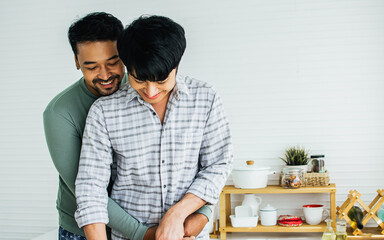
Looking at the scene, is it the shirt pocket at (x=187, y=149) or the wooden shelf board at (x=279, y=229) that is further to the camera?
the wooden shelf board at (x=279, y=229)

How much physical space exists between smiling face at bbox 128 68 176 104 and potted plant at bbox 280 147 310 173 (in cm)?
269

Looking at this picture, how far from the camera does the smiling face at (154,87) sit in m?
1.41

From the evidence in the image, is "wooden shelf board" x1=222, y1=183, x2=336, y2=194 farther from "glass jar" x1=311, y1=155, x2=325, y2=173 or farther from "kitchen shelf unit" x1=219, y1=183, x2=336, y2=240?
"glass jar" x1=311, y1=155, x2=325, y2=173

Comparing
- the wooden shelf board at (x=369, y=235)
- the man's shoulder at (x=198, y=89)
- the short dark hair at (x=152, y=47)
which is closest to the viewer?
the short dark hair at (x=152, y=47)

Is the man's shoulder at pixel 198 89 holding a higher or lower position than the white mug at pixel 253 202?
higher

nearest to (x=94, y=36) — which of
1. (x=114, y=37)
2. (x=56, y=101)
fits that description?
(x=114, y=37)

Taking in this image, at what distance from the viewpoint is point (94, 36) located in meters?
1.66

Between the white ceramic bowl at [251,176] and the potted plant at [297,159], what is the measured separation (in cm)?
23

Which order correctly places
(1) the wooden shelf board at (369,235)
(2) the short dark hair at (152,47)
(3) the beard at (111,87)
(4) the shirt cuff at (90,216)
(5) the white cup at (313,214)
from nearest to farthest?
1. (2) the short dark hair at (152,47)
2. (4) the shirt cuff at (90,216)
3. (3) the beard at (111,87)
4. (1) the wooden shelf board at (369,235)
5. (5) the white cup at (313,214)

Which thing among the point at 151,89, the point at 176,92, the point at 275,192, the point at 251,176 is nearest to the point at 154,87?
the point at 151,89

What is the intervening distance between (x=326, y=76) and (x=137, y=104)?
298 cm

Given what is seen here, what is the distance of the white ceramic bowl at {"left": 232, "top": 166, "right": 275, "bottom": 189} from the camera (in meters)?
3.88

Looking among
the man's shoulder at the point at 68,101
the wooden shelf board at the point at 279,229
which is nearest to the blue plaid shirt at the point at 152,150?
the man's shoulder at the point at 68,101

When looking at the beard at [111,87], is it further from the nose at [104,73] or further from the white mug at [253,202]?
the white mug at [253,202]
